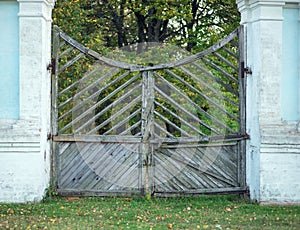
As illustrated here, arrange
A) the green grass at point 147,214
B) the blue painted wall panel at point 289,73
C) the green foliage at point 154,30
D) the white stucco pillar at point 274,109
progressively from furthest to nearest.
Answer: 1. the green foliage at point 154,30
2. the blue painted wall panel at point 289,73
3. the white stucco pillar at point 274,109
4. the green grass at point 147,214

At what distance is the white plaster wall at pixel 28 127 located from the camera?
8758 millimetres

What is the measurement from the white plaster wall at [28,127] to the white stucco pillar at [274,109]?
10.4ft

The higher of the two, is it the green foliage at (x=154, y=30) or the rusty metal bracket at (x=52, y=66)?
the green foliage at (x=154, y=30)

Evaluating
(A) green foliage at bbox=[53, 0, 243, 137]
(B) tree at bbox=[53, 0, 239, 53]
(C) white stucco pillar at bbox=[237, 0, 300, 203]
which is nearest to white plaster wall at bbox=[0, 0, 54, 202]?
(C) white stucco pillar at bbox=[237, 0, 300, 203]

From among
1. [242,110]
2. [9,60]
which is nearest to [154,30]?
[242,110]

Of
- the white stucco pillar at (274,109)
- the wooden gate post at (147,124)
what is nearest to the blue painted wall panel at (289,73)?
the white stucco pillar at (274,109)

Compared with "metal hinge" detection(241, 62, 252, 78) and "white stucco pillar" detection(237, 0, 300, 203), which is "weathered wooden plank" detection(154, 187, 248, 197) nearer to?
"white stucco pillar" detection(237, 0, 300, 203)

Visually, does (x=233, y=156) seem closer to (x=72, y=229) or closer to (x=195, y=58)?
(x=195, y=58)

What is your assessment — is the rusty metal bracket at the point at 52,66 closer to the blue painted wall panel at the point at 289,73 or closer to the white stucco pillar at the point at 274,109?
the white stucco pillar at the point at 274,109

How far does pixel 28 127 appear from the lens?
8.80 meters

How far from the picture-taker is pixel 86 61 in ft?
45.0

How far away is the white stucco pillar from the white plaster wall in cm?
317

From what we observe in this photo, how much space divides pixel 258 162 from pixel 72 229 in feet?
10.4

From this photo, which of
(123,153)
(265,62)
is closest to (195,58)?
(265,62)
